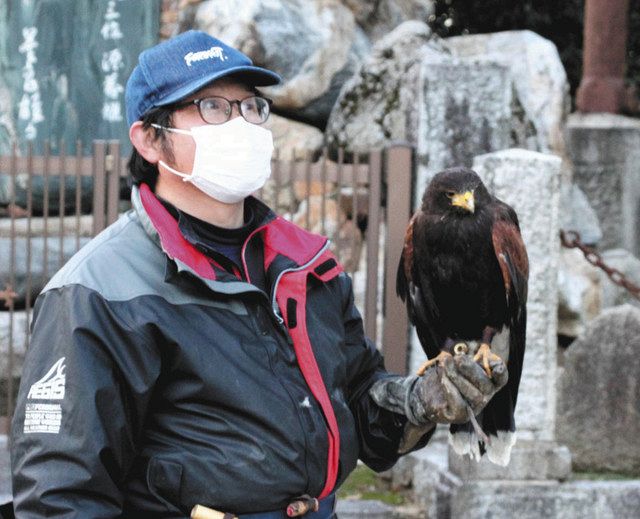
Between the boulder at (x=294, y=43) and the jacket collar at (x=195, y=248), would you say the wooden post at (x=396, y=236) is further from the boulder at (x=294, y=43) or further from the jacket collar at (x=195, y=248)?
the jacket collar at (x=195, y=248)

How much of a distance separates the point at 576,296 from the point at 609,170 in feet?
14.3

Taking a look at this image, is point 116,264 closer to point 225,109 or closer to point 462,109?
point 225,109

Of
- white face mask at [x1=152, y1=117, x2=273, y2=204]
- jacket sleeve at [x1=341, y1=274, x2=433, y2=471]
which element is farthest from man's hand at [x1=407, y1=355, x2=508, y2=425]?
white face mask at [x1=152, y1=117, x2=273, y2=204]

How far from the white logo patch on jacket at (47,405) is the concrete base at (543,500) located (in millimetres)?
3664

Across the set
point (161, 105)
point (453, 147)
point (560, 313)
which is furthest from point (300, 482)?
point (560, 313)

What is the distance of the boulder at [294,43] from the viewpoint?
362 inches

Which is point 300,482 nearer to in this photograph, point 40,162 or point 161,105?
point 161,105

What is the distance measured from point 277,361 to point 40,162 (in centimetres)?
465

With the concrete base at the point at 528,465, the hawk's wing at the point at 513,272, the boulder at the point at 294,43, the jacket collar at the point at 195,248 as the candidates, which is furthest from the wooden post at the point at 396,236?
the jacket collar at the point at 195,248

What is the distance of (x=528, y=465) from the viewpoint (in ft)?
18.7

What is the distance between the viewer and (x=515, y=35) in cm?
1035

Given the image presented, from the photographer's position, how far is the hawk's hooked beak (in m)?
3.91

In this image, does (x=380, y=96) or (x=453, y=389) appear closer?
(x=453, y=389)

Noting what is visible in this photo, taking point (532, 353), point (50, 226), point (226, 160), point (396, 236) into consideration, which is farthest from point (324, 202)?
point (226, 160)
